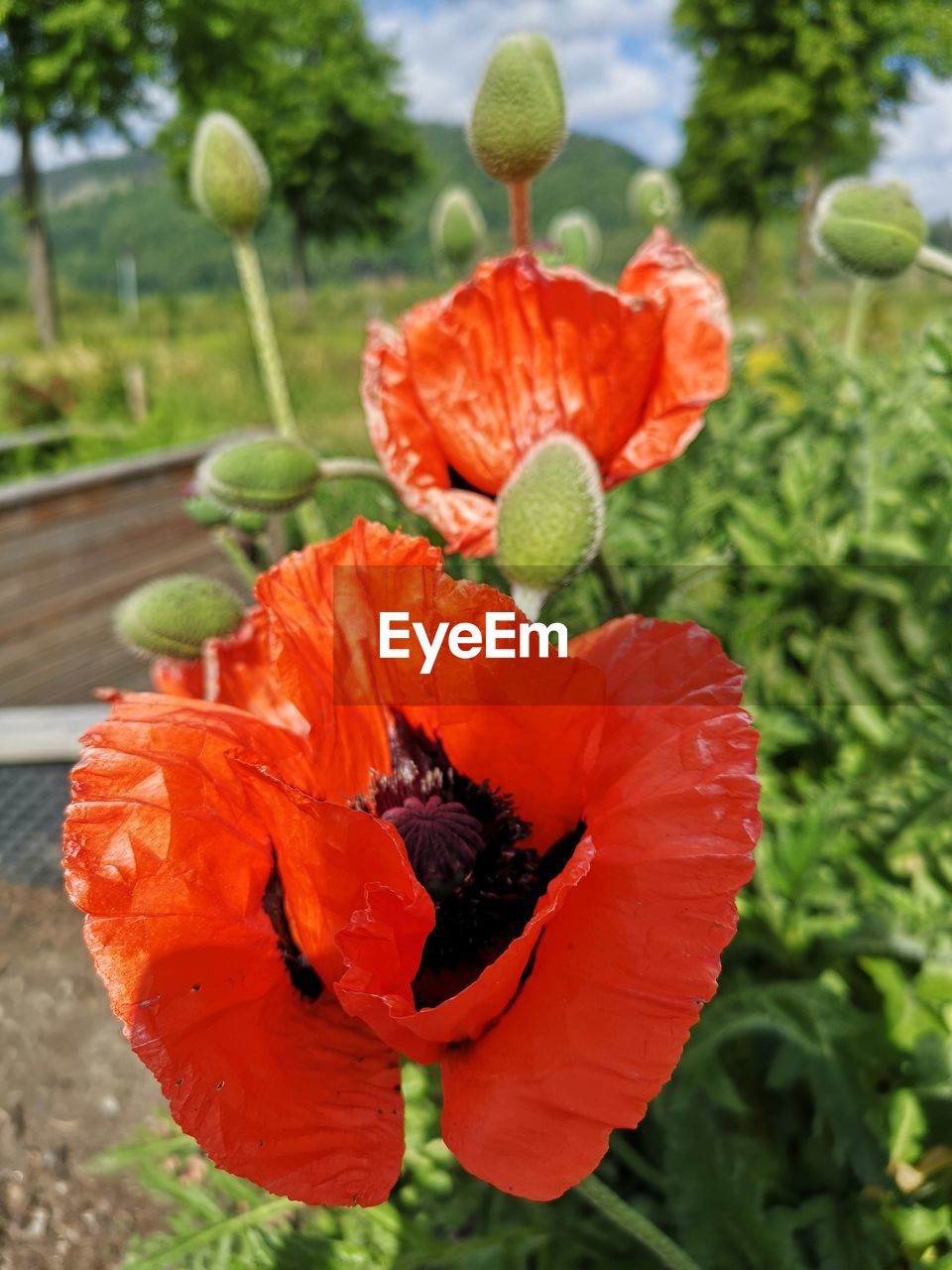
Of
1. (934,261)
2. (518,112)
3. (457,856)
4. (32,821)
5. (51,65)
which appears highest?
(51,65)

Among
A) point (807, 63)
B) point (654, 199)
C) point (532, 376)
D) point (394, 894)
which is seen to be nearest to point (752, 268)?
point (807, 63)

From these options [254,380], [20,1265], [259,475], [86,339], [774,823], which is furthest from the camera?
[86,339]

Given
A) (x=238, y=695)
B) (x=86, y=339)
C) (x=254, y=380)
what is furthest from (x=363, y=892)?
(x=86, y=339)

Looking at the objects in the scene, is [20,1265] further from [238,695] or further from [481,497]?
[481,497]

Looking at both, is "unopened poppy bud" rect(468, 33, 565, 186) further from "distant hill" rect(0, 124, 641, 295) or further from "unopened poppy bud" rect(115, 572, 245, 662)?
"distant hill" rect(0, 124, 641, 295)

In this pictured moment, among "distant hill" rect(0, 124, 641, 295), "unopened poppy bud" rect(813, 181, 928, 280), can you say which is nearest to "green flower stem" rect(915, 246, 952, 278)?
"unopened poppy bud" rect(813, 181, 928, 280)

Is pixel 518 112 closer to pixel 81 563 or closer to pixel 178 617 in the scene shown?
pixel 178 617
